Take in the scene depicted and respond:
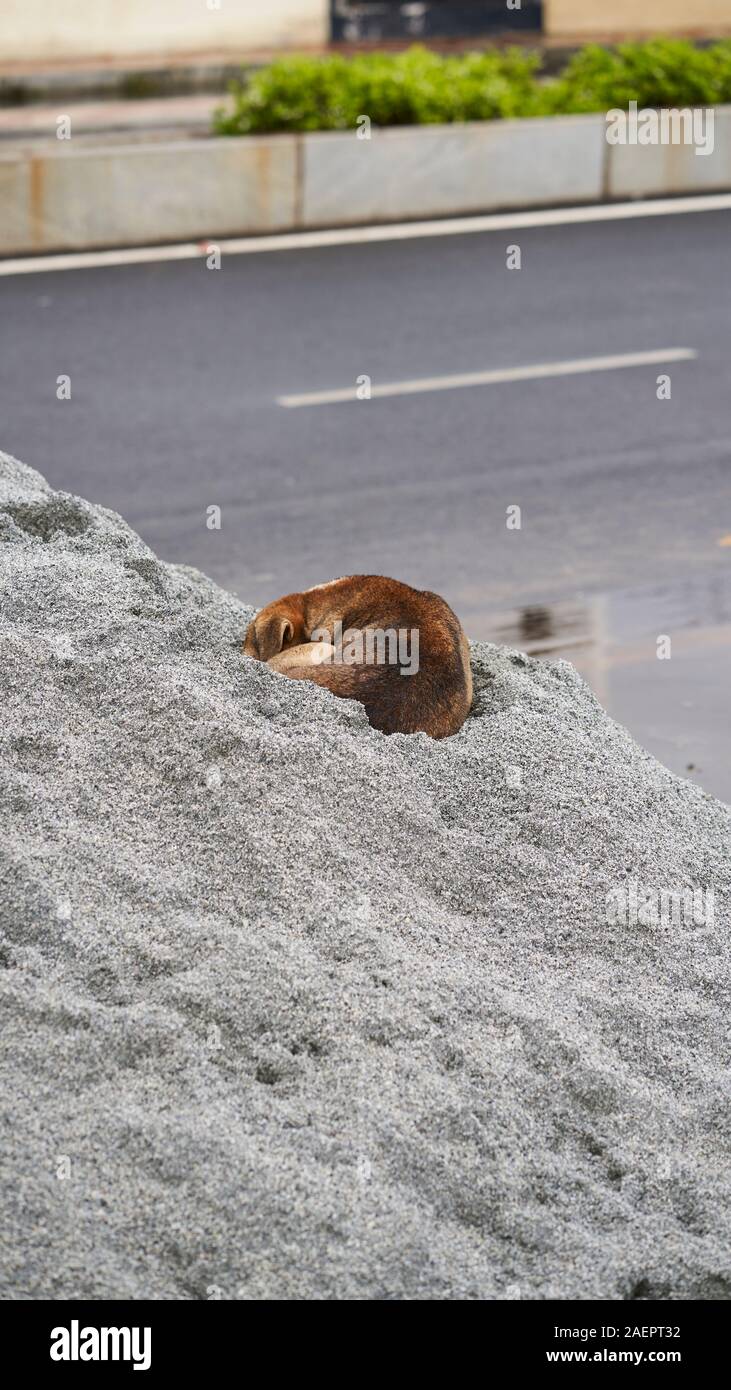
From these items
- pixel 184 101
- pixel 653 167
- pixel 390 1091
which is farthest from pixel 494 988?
pixel 184 101

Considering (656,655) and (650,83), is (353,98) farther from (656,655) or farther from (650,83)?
(656,655)

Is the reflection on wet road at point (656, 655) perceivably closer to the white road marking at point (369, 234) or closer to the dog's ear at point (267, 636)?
the dog's ear at point (267, 636)

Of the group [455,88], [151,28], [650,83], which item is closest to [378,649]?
[455,88]

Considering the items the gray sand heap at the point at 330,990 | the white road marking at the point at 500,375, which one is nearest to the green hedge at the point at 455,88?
the white road marking at the point at 500,375

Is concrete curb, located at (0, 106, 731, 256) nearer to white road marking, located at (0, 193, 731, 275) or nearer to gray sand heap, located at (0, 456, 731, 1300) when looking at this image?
white road marking, located at (0, 193, 731, 275)

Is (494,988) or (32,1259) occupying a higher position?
(494,988)

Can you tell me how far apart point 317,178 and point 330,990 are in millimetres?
12033

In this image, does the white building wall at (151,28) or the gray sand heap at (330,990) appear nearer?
the gray sand heap at (330,990)

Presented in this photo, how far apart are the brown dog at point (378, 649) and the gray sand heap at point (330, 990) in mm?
113

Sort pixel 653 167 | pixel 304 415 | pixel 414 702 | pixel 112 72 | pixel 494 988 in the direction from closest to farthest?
pixel 494 988 → pixel 414 702 → pixel 304 415 → pixel 653 167 → pixel 112 72

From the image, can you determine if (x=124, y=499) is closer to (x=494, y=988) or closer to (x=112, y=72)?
(x=494, y=988)

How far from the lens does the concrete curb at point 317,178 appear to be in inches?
548
